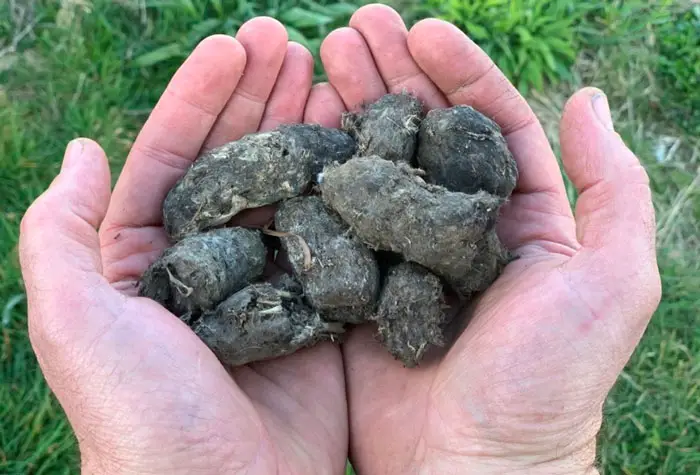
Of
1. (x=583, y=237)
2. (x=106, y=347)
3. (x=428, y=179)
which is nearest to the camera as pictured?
(x=106, y=347)

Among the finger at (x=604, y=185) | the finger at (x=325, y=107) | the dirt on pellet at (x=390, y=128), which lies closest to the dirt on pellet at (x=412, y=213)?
the dirt on pellet at (x=390, y=128)

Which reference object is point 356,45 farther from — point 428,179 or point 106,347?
point 106,347

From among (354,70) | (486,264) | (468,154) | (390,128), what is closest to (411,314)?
(486,264)

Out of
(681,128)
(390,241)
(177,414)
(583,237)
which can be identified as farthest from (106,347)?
(681,128)

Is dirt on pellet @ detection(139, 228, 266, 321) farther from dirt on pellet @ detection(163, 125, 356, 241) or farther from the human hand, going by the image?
the human hand

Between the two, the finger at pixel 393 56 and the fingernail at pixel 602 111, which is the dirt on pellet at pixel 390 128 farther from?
the fingernail at pixel 602 111

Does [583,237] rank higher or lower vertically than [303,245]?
higher

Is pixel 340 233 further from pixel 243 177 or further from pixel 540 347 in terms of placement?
pixel 540 347
